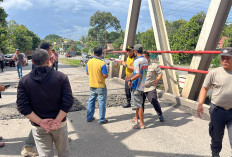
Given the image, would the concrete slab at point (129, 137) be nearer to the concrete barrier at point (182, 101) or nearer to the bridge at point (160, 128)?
the bridge at point (160, 128)

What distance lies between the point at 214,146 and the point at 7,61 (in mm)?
25164

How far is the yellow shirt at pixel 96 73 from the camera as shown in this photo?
4.29 meters


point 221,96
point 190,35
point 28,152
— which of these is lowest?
point 28,152

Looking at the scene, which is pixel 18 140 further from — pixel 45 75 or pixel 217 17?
pixel 217 17

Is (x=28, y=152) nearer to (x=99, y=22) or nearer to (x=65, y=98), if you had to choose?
(x=65, y=98)

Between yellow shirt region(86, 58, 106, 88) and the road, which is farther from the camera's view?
yellow shirt region(86, 58, 106, 88)

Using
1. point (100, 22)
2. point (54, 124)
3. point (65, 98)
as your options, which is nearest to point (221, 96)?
point (65, 98)

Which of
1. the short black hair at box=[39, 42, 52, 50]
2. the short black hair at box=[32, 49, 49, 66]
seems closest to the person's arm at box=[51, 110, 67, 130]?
the short black hair at box=[32, 49, 49, 66]

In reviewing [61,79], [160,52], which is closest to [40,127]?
[61,79]

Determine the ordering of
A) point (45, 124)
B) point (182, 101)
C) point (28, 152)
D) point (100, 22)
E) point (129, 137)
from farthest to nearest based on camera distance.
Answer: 1. point (100, 22)
2. point (182, 101)
3. point (129, 137)
4. point (28, 152)
5. point (45, 124)

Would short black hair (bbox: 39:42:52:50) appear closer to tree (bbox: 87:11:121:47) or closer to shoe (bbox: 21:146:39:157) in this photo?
shoe (bbox: 21:146:39:157)

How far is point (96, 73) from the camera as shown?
4.32 metres

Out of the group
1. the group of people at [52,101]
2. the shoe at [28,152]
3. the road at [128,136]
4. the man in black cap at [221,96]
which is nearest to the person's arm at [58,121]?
the group of people at [52,101]

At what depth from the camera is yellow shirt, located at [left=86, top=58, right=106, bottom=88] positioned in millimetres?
4293
